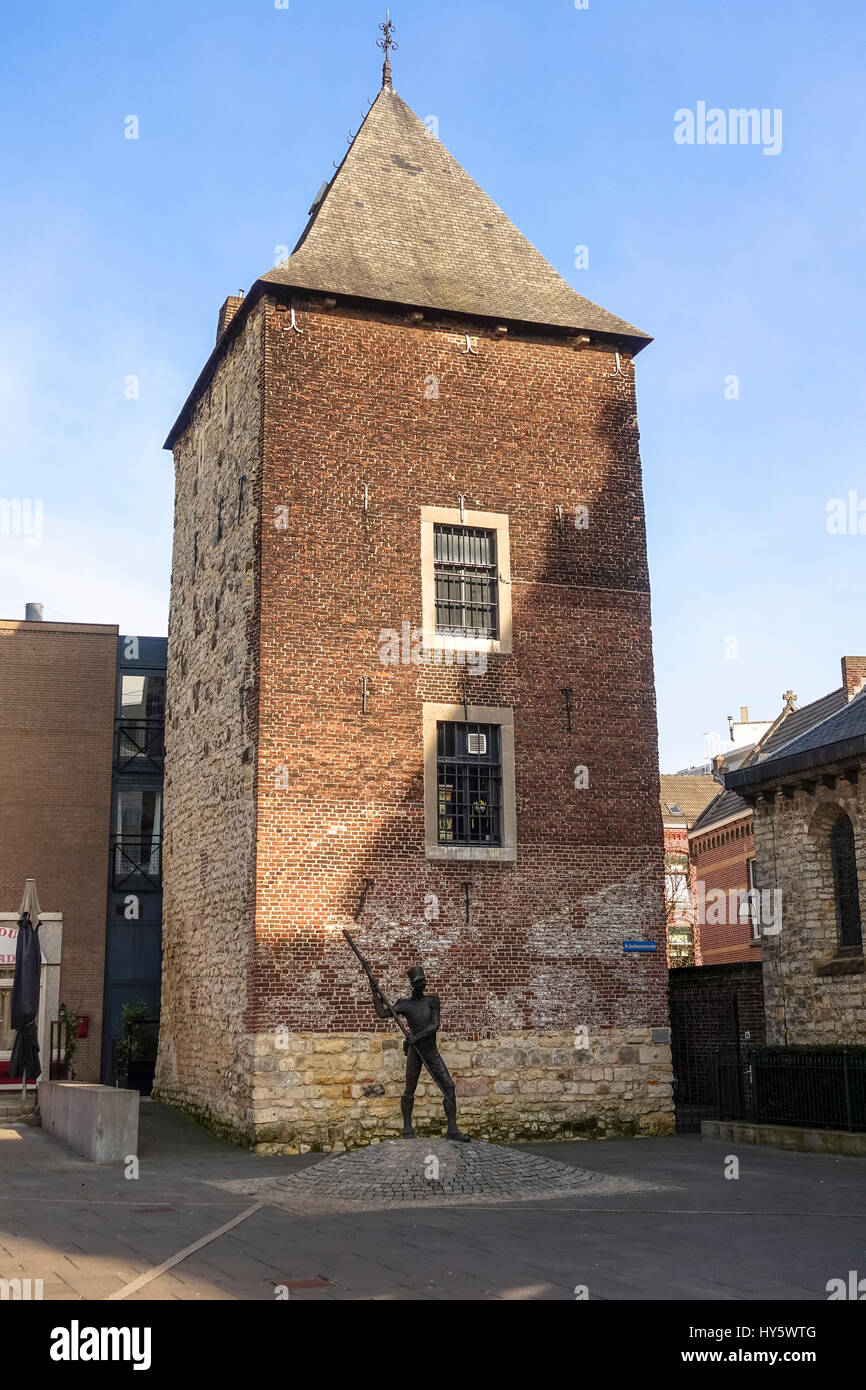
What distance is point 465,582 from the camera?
1994cm

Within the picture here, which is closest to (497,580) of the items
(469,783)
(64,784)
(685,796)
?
(469,783)

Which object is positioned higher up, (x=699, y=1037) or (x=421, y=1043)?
(x=421, y=1043)

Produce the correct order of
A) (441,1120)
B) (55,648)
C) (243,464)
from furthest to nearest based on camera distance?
(55,648) → (243,464) → (441,1120)

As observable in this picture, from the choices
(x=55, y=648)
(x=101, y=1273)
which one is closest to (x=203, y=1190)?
(x=101, y=1273)

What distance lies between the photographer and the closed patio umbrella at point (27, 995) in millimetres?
18891

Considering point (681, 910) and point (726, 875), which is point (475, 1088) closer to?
point (726, 875)

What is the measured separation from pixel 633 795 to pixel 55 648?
14.2 metres

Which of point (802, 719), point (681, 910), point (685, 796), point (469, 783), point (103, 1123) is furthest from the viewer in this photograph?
point (685, 796)

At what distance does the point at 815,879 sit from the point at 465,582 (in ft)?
23.8

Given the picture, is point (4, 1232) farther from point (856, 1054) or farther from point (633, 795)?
point (633, 795)

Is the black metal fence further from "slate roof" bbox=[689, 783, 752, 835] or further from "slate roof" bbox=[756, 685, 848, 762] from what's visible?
"slate roof" bbox=[689, 783, 752, 835]

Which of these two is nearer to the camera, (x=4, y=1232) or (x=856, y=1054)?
(x=4, y=1232)

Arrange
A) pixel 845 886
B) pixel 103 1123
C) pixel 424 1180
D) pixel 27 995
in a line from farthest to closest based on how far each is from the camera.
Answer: pixel 845 886 < pixel 27 995 < pixel 103 1123 < pixel 424 1180

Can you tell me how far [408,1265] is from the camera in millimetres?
8586
